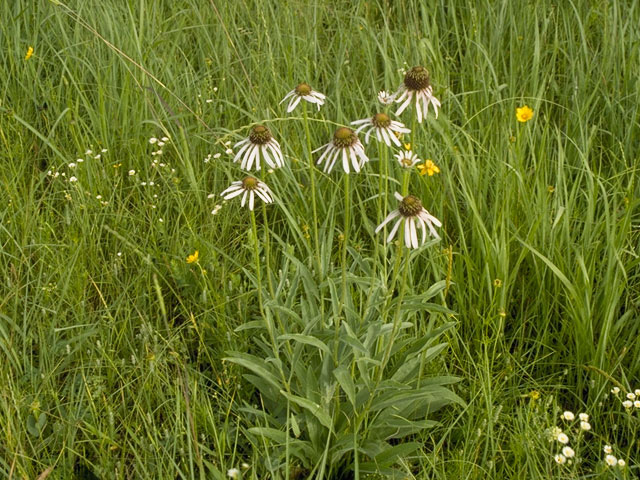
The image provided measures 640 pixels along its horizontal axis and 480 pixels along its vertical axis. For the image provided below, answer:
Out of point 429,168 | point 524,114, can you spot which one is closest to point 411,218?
point 429,168

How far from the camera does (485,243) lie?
175 centimetres

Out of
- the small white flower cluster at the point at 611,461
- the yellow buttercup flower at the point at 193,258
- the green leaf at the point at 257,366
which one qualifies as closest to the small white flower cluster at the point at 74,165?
the yellow buttercup flower at the point at 193,258

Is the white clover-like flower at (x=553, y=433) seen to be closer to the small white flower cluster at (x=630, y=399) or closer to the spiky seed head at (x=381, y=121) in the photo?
the small white flower cluster at (x=630, y=399)

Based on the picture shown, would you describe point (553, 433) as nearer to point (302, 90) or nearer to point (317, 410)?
point (317, 410)

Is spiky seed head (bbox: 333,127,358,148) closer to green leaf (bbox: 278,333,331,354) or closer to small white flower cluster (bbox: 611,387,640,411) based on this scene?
green leaf (bbox: 278,333,331,354)

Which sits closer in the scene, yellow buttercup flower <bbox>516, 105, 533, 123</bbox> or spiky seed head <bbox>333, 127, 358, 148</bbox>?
spiky seed head <bbox>333, 127, 358, 148</bbox>

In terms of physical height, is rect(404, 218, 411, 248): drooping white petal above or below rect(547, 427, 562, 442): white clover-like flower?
above

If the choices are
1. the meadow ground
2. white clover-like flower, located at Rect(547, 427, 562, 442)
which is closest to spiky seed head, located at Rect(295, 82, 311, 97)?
the meadow ground

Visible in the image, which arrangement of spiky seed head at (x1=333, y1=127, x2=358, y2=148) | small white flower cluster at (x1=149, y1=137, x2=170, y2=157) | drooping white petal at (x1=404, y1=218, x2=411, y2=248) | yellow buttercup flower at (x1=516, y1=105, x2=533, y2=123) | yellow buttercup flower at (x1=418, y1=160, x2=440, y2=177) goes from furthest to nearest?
small white flower cluster at (x1=149, y1=137, x2=170, y2=157)
yellow buttercup flower at (x1=516, y1=105, x2=533, y2=123)
yellow buttercup flower at (x1=418, y1=160, x2=440, y2=177)
spiky seed head at (x1=333, y1=127, x2=358, y2=148)
drooping white petal at (x1=404, y1=218, x2=411, y2=248)

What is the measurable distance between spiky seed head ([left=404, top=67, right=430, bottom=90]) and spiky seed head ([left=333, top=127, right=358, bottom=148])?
0.44ft

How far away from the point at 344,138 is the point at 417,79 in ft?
0.54

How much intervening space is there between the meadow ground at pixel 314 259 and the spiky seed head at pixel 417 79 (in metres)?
0.15

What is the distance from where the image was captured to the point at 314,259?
1.61 m

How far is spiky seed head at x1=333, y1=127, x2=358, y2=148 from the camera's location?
125 cm
